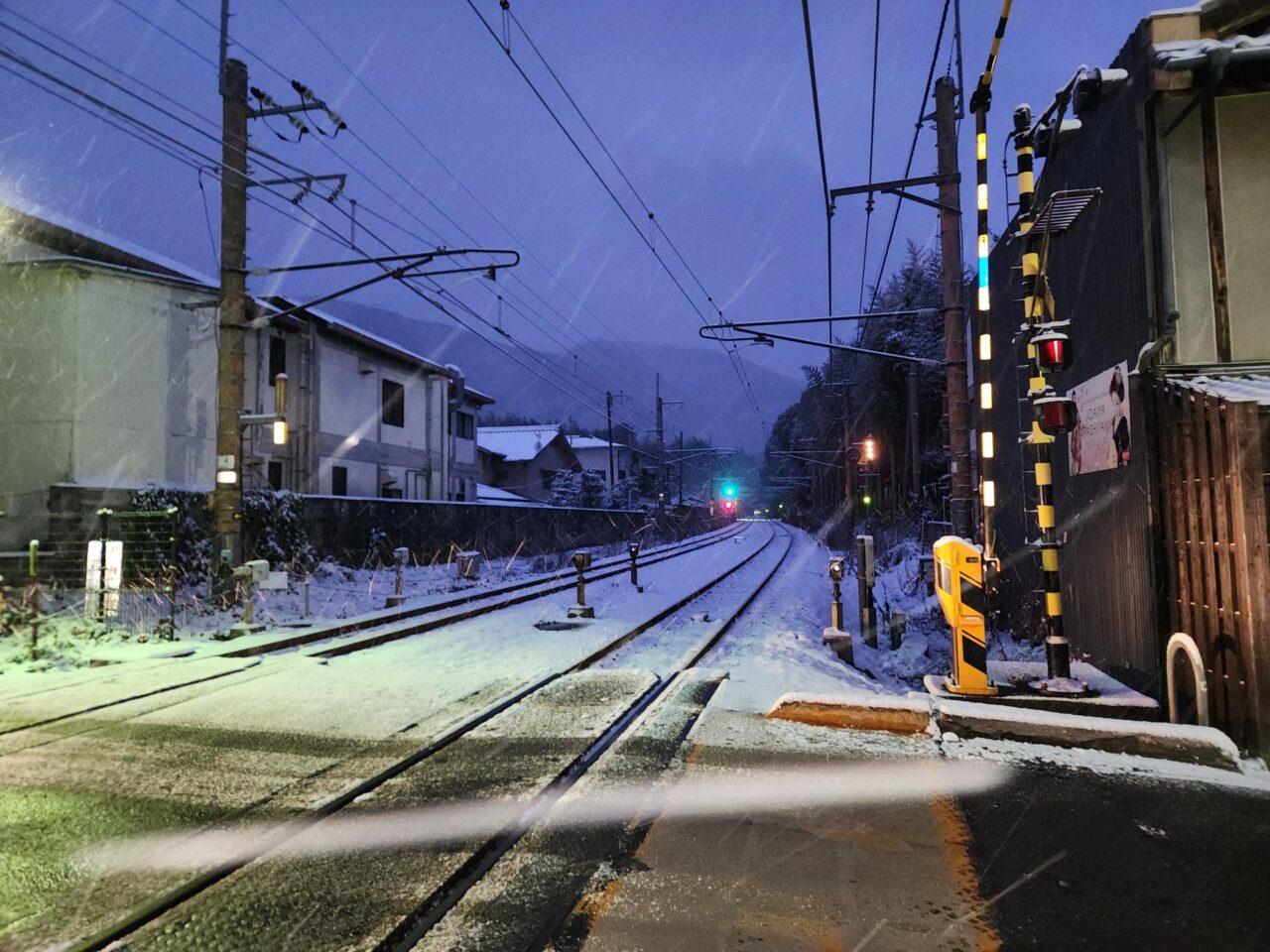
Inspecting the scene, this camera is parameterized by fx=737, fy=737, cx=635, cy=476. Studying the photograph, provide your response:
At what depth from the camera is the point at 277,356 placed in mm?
25969

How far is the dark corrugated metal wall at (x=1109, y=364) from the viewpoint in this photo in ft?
23.1

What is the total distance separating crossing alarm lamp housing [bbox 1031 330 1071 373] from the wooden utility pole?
12476 mm

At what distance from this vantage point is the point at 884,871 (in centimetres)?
378

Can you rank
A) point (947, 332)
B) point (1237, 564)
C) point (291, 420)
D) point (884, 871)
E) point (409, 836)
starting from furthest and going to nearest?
point (291, 420) → point (947, 332) → point (1237, 564) → point (409, 836) → point (884, 871)

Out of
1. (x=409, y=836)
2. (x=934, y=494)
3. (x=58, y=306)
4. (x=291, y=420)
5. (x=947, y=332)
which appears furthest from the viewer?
(x=934, y=494)

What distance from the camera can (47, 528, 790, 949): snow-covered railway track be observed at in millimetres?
3246

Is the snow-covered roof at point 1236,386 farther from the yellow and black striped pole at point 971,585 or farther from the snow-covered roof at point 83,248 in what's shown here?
the snow-covered roof at point 83,248

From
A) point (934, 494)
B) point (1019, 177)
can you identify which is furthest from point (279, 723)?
point (934, 494)

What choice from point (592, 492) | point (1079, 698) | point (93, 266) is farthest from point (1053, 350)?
point (592, 492)

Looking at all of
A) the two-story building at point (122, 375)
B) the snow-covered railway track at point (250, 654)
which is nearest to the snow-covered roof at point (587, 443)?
the two-story building at point (122, 375)

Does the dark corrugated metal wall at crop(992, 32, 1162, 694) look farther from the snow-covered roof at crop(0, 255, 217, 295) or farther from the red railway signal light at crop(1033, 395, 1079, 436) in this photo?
the snow-covered roof at crop(0, 255, 217, 295)

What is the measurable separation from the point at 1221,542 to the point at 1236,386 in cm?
131

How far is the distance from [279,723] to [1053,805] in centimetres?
618

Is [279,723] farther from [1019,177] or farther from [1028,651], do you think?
[1028,651]
